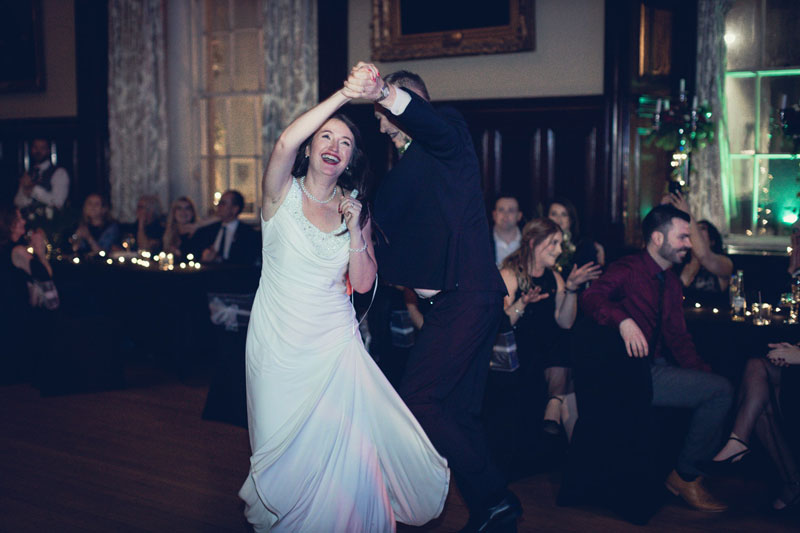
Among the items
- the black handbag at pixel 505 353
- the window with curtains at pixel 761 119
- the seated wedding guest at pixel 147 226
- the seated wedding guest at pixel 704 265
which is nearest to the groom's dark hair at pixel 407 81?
the black handbag at pixel 505 353

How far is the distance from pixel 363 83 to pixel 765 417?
2340 millimetres

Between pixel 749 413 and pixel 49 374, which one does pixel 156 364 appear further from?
pixel 749 413

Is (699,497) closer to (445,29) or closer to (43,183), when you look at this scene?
(445,29)

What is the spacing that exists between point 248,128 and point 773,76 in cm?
492

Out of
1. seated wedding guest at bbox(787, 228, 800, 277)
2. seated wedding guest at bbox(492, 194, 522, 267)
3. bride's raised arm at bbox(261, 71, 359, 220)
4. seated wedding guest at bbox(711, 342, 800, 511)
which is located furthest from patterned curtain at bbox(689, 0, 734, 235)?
bride's raised arm at bbox(261, 71, 359, 220)

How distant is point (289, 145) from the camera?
262cm

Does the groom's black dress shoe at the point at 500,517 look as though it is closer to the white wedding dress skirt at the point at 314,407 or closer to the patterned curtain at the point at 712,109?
the white wedding dress skirt at the point at 314,407

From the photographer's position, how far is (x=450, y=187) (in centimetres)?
276

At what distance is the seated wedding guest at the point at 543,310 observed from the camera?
4.03 meters

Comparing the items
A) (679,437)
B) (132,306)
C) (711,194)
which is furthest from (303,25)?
(679,437)

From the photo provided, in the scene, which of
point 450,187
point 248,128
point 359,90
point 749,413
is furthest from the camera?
point 248,128

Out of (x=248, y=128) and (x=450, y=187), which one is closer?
(x=450, y=187)

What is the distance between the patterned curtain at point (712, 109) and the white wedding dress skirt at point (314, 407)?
15.0 ft

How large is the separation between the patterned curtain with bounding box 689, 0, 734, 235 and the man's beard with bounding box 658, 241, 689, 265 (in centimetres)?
316
